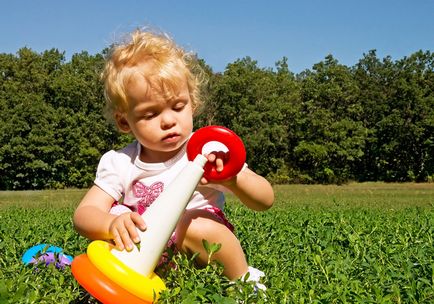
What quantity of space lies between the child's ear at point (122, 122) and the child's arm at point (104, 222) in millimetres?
371

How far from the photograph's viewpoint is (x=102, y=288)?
8.41 feet

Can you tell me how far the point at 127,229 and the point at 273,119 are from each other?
44.7 meters

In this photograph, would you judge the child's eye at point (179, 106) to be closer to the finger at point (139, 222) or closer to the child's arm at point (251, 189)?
the child's arm at point (251, 189)

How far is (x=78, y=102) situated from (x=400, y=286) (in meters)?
42.2

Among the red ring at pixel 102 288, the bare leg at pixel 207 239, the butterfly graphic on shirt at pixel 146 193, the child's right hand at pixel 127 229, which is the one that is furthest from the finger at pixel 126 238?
the butterfly graphic on shirt at pixel 146 193

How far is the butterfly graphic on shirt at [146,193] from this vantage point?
11.3ft

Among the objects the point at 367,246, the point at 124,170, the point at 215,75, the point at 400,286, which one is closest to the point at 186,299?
the point at 400,286

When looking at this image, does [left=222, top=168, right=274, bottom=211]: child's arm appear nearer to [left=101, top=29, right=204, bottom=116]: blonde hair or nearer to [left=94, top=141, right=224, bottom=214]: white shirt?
[left=94, top=141, right=224, bottom=214]: white shirt

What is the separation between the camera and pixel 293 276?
3.36m

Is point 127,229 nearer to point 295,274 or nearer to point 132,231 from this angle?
point 132,231

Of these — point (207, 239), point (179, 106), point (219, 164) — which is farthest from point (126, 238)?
point (179, 106)

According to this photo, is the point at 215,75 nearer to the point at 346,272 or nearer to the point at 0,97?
the point at 0,97

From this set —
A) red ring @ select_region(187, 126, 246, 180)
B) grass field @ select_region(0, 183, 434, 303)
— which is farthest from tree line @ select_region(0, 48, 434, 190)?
red ring @ select_region(187, 126, 246, 180)

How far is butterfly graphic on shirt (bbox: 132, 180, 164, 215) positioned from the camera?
344 cm
